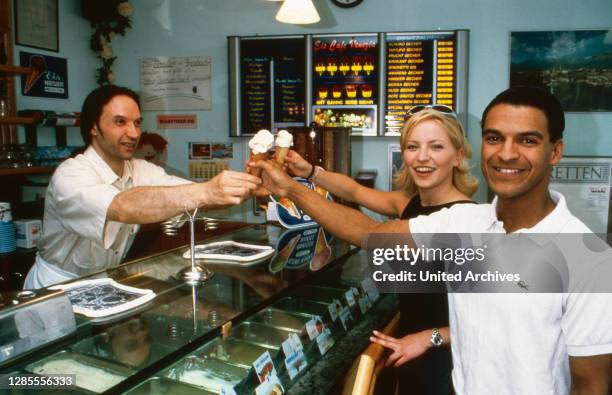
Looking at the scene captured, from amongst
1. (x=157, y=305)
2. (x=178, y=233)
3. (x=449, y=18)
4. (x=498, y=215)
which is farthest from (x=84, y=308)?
(x=449, y=18)

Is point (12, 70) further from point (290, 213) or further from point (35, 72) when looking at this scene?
point (290, 213)

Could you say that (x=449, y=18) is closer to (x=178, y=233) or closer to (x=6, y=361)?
(x=178, y=233)

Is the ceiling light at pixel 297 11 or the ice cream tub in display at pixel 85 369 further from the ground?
the ceiling light at pixel 297 11

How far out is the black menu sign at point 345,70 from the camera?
4.19 metres

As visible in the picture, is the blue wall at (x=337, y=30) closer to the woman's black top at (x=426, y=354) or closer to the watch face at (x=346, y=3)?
the watch face at (x=346, y=3)

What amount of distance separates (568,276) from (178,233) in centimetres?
310

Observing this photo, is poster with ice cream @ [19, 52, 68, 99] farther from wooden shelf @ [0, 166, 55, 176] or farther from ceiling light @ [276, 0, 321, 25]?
ceiling light @ [276, 0, 321, 25]

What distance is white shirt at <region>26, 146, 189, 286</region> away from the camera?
6.91ft

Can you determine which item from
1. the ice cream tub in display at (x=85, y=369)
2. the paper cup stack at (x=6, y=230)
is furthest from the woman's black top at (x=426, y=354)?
the paper cup stack at (x=6, y=230)

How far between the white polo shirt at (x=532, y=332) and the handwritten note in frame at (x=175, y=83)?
372cm

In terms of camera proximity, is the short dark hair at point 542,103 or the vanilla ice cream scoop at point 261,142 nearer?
the short dark hair at point 542,103

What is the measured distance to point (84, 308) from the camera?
4.92 feet

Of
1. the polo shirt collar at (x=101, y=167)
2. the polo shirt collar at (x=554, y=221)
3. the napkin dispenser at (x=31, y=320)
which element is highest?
the polo shirt collar at (x=101, y=167)

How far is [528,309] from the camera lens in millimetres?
1276
